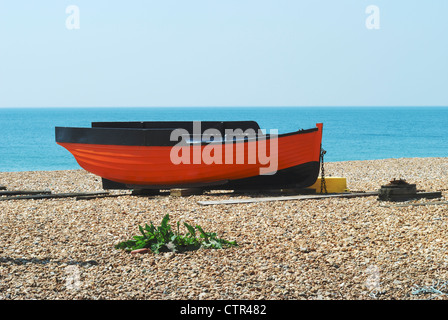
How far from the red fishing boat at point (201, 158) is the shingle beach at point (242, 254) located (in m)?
1.38

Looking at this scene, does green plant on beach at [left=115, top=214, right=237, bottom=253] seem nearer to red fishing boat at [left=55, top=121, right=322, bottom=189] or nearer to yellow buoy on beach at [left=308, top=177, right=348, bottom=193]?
red fishing boat at [left=55, top=121, right=322, bottom=189]

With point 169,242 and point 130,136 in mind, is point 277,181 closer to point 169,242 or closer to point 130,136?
point 130,136

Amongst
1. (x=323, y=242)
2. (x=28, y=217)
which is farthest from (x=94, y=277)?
(x=28, y=217)

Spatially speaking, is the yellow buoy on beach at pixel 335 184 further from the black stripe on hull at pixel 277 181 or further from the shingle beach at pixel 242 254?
the shingle beach at pixel 242 254

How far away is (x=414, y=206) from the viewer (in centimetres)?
1050

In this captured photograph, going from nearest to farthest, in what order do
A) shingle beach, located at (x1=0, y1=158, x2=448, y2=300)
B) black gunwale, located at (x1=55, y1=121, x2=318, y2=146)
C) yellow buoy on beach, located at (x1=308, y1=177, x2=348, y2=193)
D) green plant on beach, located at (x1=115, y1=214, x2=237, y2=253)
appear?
shingle beach, located at (x1=0, y1=158, x2=448, y2=300) → green plant on beach, located at (x1=115, y1=214, x2=237, y2=253) → black gunwale, located at (x1=55, y1=121, x2=318, y2=146) → yellow buoy on beach, located at (x1=308, y1=177, x2=348, y2=193)

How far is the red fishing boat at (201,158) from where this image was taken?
41.8 ft

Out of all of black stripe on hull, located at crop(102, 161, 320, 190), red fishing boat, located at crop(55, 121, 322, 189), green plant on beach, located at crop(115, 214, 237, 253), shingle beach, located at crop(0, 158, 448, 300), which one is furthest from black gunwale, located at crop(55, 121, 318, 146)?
green plant on beach, located at crop(115, 214, 237, 253)

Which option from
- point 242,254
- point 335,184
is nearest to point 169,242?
point 242,254

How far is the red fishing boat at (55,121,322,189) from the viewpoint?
12750 mm

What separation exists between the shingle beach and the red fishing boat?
54.3 inches

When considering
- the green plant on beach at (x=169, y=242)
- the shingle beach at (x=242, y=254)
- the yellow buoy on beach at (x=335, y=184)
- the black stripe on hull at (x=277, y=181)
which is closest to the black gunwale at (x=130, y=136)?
the black stripe on hull at (x=277, y=181)

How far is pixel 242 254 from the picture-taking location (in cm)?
747

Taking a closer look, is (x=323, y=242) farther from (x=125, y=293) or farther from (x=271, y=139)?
(x=271, y=139)
